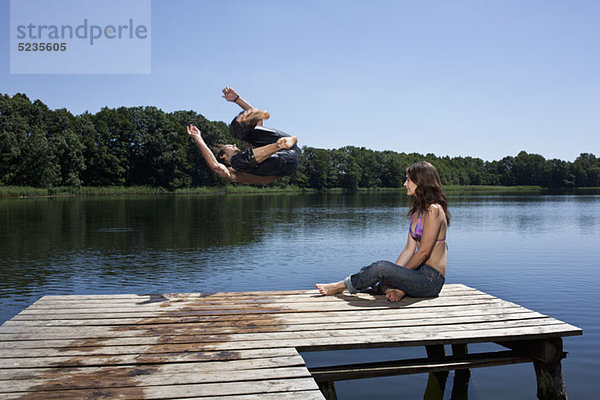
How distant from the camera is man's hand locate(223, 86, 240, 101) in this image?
6.65m

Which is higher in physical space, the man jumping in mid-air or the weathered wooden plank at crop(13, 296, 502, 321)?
the man jumping in mid-air

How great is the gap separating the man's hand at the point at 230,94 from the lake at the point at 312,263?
4680 millimetres

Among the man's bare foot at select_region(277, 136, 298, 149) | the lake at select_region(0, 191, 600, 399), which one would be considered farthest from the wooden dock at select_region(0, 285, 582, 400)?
the lake at select_region(0, 191, 600, 399)

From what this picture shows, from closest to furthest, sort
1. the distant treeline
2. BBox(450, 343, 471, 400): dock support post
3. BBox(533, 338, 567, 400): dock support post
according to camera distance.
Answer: BBox(533, 338, 567, 400): dock support post → BBox(450, 343, 471, 400): dock support post → the distant treeline

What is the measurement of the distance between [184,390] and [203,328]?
1.56 meters

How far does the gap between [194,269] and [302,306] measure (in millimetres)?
12080

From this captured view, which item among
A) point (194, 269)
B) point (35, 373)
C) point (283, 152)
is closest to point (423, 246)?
point (283, 152)

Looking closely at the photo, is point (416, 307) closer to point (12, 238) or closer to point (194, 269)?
point (194, 269)

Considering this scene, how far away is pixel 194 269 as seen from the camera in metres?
17.7

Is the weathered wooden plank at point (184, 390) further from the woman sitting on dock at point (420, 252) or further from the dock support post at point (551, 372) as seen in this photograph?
the dock support post at point (551, 372)

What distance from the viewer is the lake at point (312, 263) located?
8.65 m

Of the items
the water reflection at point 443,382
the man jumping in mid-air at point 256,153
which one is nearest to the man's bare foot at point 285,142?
the man jumping in mid-air at point 256,153

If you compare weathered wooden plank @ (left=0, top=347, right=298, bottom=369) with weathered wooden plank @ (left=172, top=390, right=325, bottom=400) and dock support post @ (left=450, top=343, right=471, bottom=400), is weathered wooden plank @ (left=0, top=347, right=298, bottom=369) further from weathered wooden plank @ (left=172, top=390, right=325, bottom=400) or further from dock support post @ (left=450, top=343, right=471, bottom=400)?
dock support post @ (left=450, top=343, right=471, bottom=400)

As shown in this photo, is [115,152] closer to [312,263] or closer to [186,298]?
[312,263]
